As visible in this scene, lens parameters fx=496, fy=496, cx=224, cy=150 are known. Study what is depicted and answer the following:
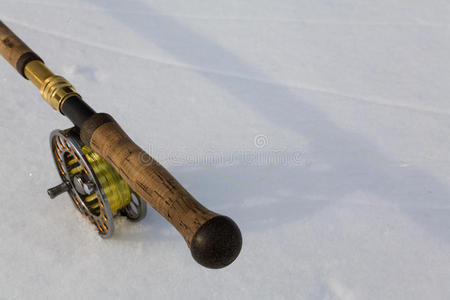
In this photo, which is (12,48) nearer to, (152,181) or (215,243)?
(152,181)

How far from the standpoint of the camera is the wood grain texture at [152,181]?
74cm

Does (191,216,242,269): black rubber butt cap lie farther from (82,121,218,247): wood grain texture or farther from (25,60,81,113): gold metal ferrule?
(25,60,81,113): gold metal ferrule

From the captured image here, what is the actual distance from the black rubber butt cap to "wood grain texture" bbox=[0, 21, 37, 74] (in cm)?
61

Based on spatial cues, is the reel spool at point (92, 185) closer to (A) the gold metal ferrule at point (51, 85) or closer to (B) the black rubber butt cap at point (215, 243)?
(A) the gold metal ferrule at point (51, 85)

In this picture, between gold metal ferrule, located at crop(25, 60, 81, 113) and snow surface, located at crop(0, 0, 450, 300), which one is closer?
gold metal ferrule, located at crop(25, 60, 81, 113)

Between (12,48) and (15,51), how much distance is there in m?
0.01

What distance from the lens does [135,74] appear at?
5.34 feet

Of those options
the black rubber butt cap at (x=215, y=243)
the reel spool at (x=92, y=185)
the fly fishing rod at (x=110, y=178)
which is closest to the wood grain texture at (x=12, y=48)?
the fly fishing rod at (x=110, y=178)

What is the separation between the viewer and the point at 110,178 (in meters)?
1.07

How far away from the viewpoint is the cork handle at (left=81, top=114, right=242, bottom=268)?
712mm

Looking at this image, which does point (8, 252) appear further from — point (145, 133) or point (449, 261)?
point (449, 261)

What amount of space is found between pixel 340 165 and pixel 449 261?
368 millimetres

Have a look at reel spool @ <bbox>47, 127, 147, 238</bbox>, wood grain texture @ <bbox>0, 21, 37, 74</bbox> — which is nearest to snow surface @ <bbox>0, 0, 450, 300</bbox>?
reel spool @ <bbox>47, 127, 147, 238</bbox>

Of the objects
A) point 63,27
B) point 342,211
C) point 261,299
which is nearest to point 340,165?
point 342,211
